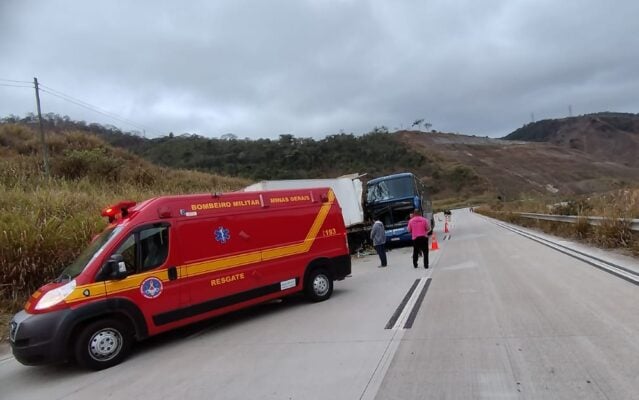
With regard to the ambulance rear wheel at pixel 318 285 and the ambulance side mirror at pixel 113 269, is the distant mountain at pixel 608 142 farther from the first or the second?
the ambulance side mirror at pixel 113 269

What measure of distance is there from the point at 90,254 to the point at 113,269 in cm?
61

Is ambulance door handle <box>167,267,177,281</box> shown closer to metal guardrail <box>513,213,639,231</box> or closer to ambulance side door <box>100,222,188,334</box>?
ambulance side door <box>100,222,188,334</box>

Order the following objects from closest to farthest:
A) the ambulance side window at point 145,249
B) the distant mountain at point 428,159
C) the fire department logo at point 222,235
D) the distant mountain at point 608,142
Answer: the ambulance side window at point 145,249, the fire department logo at point 222,235, the distant mountain at point 428,159, the distant mountain at point 608,142

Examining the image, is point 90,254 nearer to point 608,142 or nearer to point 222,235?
point 222,235

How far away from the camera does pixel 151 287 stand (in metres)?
7.45

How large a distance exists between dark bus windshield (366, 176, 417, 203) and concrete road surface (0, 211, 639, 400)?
12.5 meters

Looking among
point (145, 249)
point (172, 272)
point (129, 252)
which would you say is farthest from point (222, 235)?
point (129, 252)

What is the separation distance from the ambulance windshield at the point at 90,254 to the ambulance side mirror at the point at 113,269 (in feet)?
0.94

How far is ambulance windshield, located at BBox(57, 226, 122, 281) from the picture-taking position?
7.17 metres

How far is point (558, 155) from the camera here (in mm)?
154875

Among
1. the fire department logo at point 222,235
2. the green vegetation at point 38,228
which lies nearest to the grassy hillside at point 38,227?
the green vegetation at point 38,228

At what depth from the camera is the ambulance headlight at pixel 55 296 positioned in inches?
263

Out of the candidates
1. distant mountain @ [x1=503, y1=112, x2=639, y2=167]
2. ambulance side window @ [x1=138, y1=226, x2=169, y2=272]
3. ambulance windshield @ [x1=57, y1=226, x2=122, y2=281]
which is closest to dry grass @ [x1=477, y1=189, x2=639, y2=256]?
ambulance side window @ [x1=138, y1=226, x2=169, y2=272]

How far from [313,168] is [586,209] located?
302ft
